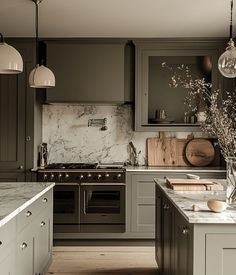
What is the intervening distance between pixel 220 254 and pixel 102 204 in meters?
2.88

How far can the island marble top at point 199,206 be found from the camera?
2.05 m

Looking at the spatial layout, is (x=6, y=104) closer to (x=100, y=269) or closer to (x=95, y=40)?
(x=95, y=40)

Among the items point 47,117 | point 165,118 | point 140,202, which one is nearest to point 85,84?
point 47,117

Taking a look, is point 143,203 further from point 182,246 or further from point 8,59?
point 8,59

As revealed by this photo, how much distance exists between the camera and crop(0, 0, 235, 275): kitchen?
4.35m

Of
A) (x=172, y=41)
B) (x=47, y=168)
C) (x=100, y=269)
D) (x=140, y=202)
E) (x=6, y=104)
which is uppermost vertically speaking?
(x=172, y=41)

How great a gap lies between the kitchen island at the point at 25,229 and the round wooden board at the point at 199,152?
7.35 feet

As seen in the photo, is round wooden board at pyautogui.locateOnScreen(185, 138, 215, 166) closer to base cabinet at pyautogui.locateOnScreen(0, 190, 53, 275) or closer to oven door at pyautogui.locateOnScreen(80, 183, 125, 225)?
oven door at pyautogui.locateOnScreen(80, 183, 125, 225)

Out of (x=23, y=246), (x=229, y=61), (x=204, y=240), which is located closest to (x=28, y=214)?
(x=23, y=246)

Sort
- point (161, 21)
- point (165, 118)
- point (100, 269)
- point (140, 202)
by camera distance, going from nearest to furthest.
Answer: point (100, 269), point (161, 21), point (140, 202), point (165, 118)

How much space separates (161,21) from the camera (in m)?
4.29

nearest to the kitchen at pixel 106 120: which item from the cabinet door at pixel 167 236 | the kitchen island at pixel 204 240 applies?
the cabinet door at pixel 167 236

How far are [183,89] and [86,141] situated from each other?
148 centimetres

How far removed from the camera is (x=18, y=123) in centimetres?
494
